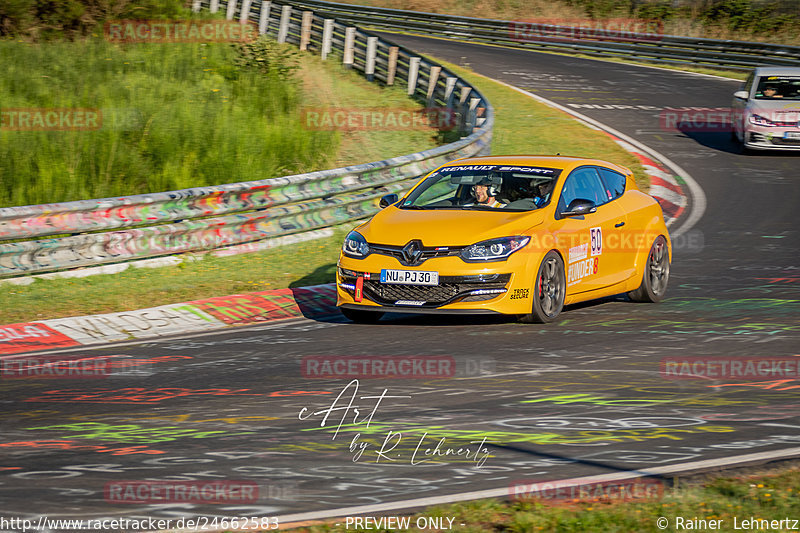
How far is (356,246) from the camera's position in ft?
34.0

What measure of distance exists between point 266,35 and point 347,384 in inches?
1029

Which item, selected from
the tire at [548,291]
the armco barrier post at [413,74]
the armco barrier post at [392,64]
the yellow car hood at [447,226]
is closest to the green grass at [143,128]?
the armco barrier post at [413,74]

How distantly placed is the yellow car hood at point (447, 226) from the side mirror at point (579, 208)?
32 centimetres

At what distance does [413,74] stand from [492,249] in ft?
57.4

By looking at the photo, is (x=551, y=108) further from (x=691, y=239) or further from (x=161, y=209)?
(x=161, y=209)

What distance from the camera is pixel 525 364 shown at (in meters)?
8.51

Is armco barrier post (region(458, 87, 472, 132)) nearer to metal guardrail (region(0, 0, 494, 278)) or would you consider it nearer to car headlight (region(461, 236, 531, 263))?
metal guardrail (region(0, 0, 494, 278))

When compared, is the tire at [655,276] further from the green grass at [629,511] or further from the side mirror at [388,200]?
the green grass at [629,511]

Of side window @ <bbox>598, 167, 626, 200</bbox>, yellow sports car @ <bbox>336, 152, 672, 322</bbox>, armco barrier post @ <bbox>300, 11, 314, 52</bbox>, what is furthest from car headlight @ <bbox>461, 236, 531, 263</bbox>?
armco barrier post @ <bbox>300, 11, 314, 52</bbox>

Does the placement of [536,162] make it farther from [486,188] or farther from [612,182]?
[612,182]

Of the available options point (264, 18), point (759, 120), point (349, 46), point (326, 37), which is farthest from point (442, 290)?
point (264, 18)

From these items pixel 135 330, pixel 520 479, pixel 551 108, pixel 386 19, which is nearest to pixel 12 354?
pixel 135 330

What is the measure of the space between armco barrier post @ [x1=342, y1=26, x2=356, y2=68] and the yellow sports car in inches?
734

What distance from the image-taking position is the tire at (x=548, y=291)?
32.7ft
